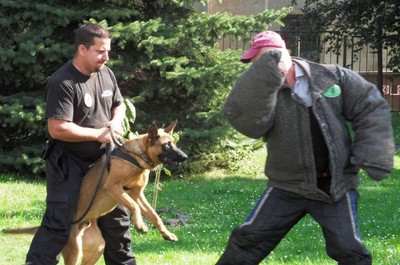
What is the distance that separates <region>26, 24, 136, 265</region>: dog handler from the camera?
17.3 ft

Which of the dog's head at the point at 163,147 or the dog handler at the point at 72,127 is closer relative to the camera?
the dog handler at the point at 72,127

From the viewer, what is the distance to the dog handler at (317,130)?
4430 millimetres

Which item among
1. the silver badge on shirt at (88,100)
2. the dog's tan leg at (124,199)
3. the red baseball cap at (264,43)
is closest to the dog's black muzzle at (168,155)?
the dog's tan leg at (124,199)

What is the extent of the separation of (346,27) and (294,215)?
15.4m

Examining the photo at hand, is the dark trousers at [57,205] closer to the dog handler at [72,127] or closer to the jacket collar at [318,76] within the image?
the dog handler at [72,127]

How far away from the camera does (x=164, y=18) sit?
41.9ft

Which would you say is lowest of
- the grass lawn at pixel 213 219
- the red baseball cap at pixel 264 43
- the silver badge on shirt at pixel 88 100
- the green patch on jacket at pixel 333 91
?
the grass lawn at pixel 213 219

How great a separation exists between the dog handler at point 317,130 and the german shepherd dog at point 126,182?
1044 millimetres

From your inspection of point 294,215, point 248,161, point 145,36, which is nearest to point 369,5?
point 248,161

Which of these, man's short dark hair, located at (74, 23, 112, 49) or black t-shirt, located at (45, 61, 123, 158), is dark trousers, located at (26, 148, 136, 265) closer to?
black t-shirt, located at (45, 61, 123, 158)

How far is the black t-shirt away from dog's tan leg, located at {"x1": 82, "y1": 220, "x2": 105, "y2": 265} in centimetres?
58

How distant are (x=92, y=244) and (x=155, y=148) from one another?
875 mm

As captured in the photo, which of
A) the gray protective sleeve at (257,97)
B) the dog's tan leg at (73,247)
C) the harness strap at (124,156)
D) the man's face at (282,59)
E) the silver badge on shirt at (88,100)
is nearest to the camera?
the gray protective sleeve at (257,97)

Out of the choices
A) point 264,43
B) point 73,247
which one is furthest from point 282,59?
point 73,247
